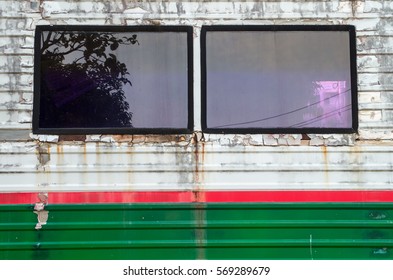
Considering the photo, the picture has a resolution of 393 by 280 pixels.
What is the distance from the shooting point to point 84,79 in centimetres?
374

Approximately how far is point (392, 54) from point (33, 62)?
98.4 inches

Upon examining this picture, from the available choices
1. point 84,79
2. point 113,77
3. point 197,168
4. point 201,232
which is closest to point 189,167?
point 197,168

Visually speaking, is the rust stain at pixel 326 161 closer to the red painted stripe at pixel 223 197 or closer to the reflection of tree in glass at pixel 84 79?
the red painted stripe at pixel 223 197

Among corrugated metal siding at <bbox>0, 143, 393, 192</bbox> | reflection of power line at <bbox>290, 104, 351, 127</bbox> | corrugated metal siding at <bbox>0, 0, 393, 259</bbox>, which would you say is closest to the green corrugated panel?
corrugated metal siding at <bbox>0, 0, 393, 259</bbox>

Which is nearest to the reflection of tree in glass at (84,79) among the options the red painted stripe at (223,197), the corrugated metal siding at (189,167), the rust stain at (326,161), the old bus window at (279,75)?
the corrugated metal siding at (189,167)

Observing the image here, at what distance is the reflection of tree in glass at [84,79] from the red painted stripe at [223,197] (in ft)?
1.65

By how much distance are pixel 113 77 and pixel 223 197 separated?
115 centimetres

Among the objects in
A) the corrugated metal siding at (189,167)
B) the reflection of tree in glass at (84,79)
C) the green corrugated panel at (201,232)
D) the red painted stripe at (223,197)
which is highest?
the reflection of tree in glass at (84,79)

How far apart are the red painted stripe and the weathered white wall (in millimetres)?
47

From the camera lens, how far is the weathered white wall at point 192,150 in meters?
3.57

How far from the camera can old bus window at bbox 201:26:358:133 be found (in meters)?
3.69

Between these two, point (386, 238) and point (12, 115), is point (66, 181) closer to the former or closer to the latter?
point (12, 115)

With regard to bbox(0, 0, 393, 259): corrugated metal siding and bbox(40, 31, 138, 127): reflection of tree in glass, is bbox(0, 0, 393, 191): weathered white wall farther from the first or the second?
bbox(40, 31, 138, 127): reflection of tree in glass

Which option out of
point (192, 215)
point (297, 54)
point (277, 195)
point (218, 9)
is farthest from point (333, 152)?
point (218, 9)
